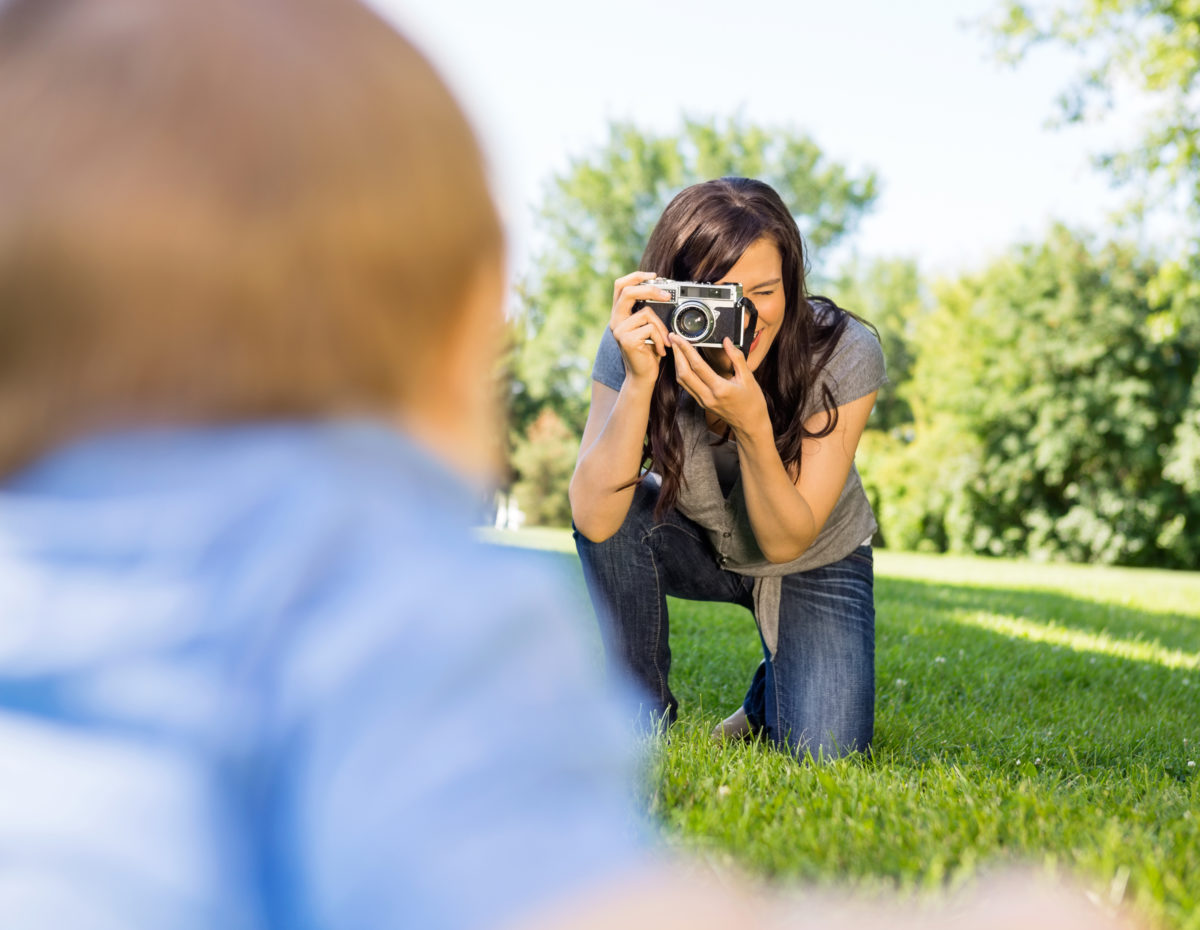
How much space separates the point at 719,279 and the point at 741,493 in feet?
1.91

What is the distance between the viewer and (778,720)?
8.75ft

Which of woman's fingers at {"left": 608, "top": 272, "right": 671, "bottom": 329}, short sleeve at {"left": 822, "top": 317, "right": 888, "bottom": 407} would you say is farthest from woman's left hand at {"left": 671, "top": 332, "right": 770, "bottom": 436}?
short sleeve at {"left": 822, "top": 317, "right": 888, "bottom": 407}

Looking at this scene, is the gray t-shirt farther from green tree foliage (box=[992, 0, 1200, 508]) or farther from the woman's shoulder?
green tree foliage (box=[992, 0, 1200, 508])

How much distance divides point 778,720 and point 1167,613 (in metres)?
5.34

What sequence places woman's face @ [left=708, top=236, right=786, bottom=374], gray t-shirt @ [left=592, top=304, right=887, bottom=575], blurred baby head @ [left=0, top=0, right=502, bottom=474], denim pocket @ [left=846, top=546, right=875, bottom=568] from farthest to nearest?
denim pocket @ [left=846, top=546, right=875, bottom=568] < gray t-shirt @ [left=592, top=304, right=887, bottom=575] < woman's face @ [left=708, top=236, right=786, bottom=374] < blurred baby head @ [left=0, top=0, right=502, bottom=474]

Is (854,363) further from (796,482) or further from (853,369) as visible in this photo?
(796,482)

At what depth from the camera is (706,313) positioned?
2475mm

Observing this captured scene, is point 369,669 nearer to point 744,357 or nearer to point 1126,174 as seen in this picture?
point 744,357

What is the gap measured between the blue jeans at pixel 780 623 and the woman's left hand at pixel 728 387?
20.2 inches

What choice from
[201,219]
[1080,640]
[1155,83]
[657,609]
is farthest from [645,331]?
[1155,83]

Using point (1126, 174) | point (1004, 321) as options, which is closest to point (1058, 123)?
point (1126, 174)

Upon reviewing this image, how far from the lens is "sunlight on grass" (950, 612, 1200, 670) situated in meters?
4.38

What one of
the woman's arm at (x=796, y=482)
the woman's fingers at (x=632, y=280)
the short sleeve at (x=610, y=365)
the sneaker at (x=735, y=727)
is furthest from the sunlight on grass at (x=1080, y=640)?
the woman's fingers at (x=632, y=280)

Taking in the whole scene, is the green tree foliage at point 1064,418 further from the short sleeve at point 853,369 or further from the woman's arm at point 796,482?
the woman's arm at point 796,482
